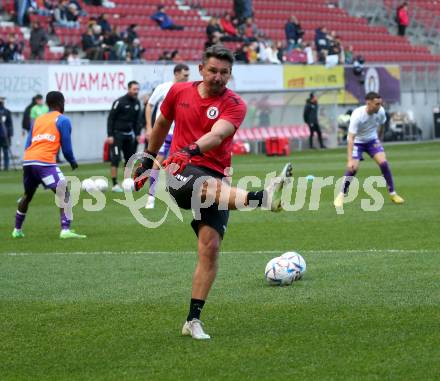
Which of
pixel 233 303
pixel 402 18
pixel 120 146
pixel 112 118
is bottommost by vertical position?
pixel 120 146

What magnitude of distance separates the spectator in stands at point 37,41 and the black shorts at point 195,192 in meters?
26.8

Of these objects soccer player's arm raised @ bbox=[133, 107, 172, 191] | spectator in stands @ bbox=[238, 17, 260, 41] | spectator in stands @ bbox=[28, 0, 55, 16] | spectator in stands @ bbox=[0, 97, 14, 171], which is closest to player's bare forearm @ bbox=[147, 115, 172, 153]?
soccer player's arm raised @ bbox=[133, 107, 172, 191]

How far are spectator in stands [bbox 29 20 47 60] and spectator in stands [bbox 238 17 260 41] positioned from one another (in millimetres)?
10814

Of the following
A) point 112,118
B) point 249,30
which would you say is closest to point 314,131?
point 249,30

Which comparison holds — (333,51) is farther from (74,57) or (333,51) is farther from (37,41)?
(37,41)

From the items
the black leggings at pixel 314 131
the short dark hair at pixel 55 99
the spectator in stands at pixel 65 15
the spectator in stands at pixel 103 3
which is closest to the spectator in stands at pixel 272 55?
the black leggings at pixel 314 131

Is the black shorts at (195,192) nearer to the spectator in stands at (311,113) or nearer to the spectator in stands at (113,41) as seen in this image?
the spectator in stands at (113,41)

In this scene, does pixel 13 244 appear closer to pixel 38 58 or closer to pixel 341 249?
pixel 341 249

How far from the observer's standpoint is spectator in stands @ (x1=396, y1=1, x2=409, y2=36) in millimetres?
52469

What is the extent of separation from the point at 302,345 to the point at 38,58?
2799cm

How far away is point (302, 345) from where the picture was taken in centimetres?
762

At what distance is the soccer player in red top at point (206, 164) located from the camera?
26.2 ft

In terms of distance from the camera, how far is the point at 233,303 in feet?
31.3

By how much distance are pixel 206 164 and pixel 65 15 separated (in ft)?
98.6
